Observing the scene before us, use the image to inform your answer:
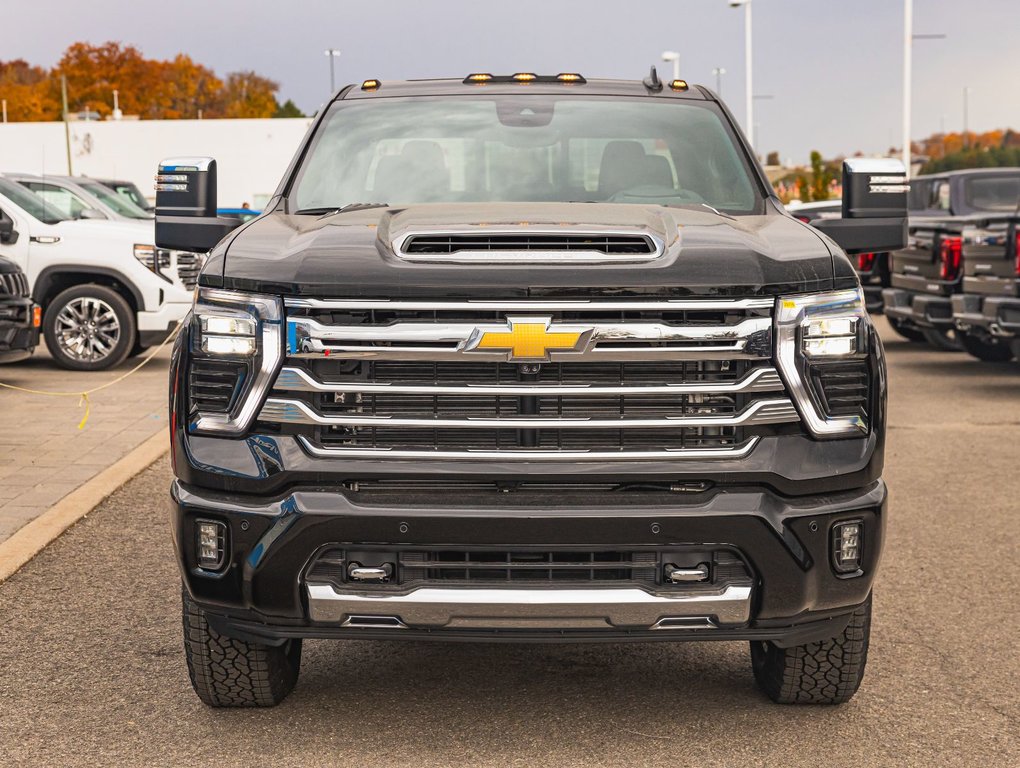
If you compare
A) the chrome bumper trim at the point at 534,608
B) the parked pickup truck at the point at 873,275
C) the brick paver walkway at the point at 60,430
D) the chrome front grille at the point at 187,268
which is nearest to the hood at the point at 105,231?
the chrome front grille at the point at 187,268

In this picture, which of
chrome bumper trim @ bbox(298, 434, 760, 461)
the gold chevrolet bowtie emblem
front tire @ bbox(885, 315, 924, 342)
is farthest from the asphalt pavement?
front tire @ bbox(885, 315, 924, 342)

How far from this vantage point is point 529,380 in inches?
163

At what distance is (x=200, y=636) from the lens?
15.1 ft

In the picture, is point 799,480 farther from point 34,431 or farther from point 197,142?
point 197,142

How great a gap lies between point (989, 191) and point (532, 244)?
15369mm

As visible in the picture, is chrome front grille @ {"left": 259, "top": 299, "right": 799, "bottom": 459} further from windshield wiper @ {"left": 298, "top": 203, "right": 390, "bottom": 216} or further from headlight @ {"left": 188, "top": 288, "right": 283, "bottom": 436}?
windshield wiper @ {"left": 298, "top": 203, "right": 390, "bottom": 216}

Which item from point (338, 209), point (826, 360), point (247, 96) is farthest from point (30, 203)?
point (247, 96)

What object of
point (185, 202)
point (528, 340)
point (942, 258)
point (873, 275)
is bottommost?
point (873, 275)

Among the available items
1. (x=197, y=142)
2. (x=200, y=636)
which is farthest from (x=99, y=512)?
(x=197, y=142)

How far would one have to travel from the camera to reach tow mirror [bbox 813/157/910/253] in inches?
203

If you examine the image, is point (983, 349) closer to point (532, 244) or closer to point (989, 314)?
point (989, 314)

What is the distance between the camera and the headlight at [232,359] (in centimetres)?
415

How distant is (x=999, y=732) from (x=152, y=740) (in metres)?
2.56

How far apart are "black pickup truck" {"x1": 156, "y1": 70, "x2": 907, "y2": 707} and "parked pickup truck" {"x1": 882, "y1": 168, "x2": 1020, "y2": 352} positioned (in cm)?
1056
